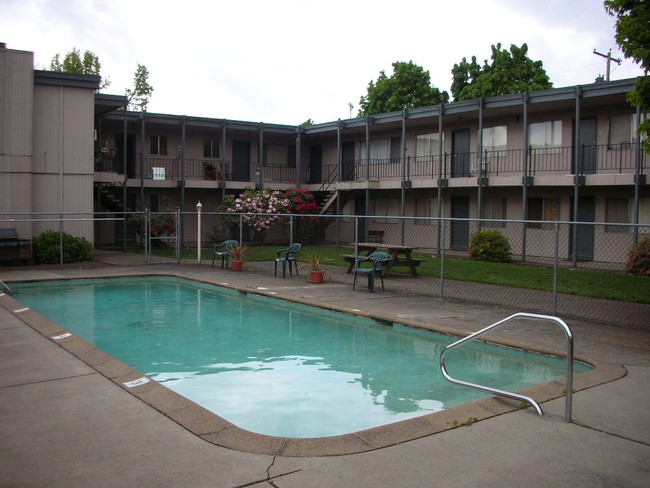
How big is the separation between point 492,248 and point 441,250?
7226 millimetres

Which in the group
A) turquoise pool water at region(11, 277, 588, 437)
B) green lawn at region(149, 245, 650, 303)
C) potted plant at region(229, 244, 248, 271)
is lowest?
turquoise pool water at region(11, 277, 588, 437)

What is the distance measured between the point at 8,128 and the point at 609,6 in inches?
684

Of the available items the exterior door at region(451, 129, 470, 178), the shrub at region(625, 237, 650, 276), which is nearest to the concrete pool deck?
the shrub at region(625, 237, 650, 276)

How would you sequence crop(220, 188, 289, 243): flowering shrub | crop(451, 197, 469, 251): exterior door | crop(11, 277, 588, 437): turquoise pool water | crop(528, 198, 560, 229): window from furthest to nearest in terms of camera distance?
crop(220, 188, 289, 243): flowering shrub
crop(451, 197, 469, 251): exterior door
crop(528, 198, 560, 229): window
crop(11, 277, 588, 437): turquoise pool water

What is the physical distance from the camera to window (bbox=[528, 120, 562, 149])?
867 inches

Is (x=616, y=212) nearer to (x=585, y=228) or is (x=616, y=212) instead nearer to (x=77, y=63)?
(x=585, y=228)

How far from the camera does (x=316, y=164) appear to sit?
32094 millimetres

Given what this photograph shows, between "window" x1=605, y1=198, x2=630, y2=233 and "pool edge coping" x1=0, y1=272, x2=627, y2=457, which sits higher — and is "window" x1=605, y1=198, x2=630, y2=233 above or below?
above

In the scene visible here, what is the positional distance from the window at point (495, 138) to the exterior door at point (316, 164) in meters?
9.82

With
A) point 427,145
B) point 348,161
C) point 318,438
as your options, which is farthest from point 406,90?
point 318,438

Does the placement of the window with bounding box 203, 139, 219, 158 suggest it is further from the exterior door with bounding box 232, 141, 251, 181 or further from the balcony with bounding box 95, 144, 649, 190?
the exterior door with bounding box 232, 141, 251, 181

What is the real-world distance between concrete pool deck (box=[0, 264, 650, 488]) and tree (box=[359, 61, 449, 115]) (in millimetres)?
38155

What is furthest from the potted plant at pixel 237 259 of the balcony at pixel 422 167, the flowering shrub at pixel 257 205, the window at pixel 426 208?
the window at pixel 426 208

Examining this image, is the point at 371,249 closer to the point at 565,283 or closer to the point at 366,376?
the point at 565,283
